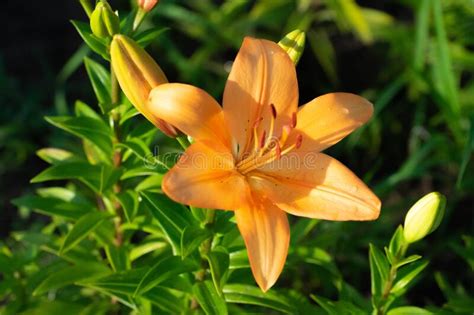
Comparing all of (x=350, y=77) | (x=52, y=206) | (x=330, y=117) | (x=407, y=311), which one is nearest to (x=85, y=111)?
(x=52, y=206)

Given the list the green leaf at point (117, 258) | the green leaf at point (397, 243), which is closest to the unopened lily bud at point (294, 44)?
the green leaf at point (397, 243)

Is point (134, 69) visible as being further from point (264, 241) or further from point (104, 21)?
point (264, 241)

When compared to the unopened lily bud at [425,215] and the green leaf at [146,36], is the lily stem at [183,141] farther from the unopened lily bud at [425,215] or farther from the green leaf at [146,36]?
the unopened lily bud at [425,215]

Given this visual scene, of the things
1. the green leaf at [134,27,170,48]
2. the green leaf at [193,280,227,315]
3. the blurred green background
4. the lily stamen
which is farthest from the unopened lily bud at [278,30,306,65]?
the blurred green background

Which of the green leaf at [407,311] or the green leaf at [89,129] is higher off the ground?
the green leaf at [89,129]

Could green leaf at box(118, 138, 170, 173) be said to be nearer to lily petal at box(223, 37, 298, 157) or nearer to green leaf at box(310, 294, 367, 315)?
lily petal at box(223, 37, 298, 157)

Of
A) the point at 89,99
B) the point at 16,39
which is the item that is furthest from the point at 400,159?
the point at 16,39

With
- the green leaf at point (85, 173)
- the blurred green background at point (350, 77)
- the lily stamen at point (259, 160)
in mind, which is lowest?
the blurred green background at point (350, 77)
